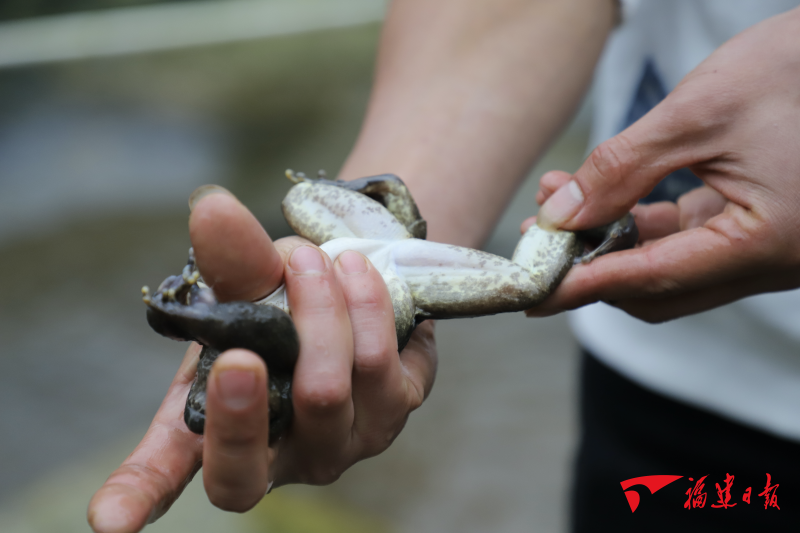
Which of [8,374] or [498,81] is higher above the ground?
[498,81]

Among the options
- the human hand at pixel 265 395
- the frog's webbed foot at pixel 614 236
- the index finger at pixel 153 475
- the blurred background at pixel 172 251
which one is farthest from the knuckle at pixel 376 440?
the blurred background at pixel 172 251

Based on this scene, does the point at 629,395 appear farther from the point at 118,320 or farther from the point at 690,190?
the point at 118,320

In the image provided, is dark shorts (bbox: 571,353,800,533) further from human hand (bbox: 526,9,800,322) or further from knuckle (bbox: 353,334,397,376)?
knuckle (bbox: 353,334,397,376)

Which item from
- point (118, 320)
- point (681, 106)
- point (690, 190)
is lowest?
point (118, 320)

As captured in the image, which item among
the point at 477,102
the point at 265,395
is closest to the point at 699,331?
the point at 477,102

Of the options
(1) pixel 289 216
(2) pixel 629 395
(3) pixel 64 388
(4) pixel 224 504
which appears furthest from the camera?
(3) pixel 64 388

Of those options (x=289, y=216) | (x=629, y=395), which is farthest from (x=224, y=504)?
(x=629, y=395)

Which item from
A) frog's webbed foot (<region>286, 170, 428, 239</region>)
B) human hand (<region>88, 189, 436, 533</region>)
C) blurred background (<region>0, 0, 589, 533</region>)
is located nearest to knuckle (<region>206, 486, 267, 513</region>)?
human hand (<region>88, 189, 436, 533</region>)

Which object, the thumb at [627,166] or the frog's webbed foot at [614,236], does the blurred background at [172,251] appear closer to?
the frog's webbed foot at [614,236]
